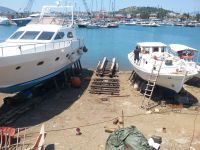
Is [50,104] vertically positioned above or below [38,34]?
below

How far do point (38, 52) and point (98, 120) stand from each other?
173 inches

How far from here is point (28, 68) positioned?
600 inches

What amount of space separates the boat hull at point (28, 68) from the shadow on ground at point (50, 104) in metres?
1.09

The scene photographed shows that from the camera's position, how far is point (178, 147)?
1188cm

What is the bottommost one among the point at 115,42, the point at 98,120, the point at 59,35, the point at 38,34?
the point at 115,42

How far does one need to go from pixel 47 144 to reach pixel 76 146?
3.51 ft

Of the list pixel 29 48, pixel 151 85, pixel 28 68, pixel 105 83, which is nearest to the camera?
pixel 28 68

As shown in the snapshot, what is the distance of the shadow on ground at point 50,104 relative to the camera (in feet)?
46.6

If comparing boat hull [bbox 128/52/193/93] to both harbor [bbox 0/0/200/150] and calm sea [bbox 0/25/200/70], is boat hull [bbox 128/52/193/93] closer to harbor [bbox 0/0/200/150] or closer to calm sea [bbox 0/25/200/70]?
harbor [bbox 0/0/200/150]

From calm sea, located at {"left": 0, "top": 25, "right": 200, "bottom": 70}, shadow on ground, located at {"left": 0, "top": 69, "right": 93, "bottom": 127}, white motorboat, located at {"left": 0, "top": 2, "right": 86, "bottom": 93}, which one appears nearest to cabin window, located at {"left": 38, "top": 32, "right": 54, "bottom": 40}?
white motorboat, located at {"left": 0, "top": 2, "right": 86, "bottom": 93}

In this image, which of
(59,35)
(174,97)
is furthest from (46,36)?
(174,97)

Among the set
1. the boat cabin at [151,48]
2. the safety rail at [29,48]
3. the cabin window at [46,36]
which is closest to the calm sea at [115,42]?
the boat cabin at [151,48]

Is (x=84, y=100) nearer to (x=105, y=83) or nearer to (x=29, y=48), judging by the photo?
(x=105, y=83)

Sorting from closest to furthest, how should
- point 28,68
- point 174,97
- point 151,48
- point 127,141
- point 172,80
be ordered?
point 127,141, point 28,68, point 172,80, point 174,97, point 151,48
